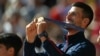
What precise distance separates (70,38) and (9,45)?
29.5 inches

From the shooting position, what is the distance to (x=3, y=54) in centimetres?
659

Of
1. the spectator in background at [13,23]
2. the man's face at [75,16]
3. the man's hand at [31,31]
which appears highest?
the man's face at [75,16]

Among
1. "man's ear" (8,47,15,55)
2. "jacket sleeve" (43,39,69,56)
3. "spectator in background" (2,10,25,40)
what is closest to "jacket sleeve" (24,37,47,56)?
"man's ear" (8,47,15,55)

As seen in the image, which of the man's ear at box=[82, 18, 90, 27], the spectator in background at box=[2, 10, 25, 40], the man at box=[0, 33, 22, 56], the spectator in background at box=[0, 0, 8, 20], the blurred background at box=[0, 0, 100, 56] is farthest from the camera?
the spectator in background at box=[0, 0, 8, 20]

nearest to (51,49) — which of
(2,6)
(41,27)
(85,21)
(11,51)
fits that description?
(41,27)

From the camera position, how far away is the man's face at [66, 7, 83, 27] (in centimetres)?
664

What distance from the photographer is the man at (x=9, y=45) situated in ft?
21.8

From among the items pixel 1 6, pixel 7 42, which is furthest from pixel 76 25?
pixel 1 6

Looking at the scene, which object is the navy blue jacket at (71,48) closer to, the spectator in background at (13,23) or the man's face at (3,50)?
the man's face at (3,50)

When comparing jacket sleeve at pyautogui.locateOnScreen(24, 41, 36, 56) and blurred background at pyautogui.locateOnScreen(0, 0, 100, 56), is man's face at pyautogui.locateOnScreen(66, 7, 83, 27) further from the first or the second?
blurred background at pyautogui.locateOnScreen(0, 0, 100, 56)

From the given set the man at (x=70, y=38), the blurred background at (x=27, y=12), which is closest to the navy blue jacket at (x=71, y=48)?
the man at (x=70, y=38)

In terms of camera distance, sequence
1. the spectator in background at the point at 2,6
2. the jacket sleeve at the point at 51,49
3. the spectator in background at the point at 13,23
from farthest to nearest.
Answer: the spectator in background at the point at 2,6 < the spectator in background at the point at 13,23 < the jacket sleeve at the point at 51,49

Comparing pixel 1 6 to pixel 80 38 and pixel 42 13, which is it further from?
pixel 80 38

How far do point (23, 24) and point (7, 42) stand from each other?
209 inches
